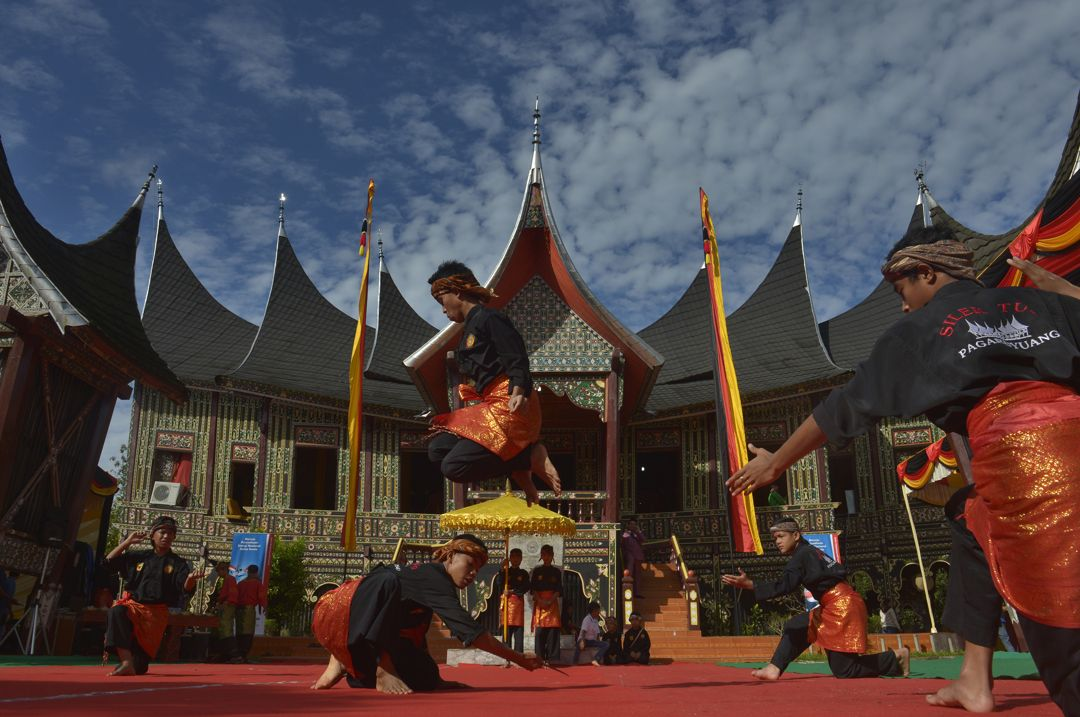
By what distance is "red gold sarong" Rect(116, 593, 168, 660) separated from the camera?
6.12 meters

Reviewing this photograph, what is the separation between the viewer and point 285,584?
17.0 metres

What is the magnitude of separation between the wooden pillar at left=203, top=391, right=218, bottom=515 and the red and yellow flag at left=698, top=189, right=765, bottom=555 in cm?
1089

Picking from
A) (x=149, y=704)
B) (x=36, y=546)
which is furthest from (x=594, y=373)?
(x=149, y=704)

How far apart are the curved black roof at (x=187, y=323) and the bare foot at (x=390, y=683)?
52.0 feet

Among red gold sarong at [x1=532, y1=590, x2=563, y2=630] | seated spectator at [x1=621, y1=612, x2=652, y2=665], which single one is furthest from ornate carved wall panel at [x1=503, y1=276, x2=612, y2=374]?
red gold sarong at [x1=532, y1=590, x2=563, y2=630]

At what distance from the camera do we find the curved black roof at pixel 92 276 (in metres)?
9.95

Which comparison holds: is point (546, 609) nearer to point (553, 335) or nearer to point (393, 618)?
point (553, 335)

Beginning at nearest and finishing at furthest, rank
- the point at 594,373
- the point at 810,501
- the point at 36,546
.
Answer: the point at 36,546
the point at 594,373
the point at 810,501

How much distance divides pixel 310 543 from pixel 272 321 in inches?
246

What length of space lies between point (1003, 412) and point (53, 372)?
446 inches

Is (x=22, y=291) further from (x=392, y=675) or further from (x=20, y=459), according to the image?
(x=392, y=675)

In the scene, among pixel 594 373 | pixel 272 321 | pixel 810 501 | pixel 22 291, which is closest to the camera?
pixel 22 291

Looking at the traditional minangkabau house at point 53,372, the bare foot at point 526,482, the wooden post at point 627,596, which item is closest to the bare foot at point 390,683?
the bare foot at point 526,482

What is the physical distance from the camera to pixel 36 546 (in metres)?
10.6
